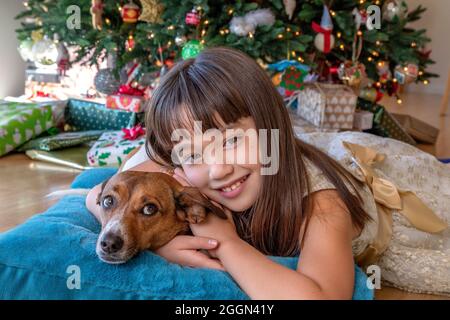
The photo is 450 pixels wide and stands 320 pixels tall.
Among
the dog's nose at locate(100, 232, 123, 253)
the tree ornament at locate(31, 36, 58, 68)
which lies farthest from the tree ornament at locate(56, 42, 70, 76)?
the dog's nose at locate(100, 232, 123, 253)

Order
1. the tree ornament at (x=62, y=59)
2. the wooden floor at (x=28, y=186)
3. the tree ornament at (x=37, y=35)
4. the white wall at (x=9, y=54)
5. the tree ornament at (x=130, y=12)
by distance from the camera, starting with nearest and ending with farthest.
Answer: the wooden floor at (x=28, y=186)
the tree ornament at (x=130, y=12)
the tree ornament at (x=37, y=35)
the tree ornament at (x=62, y=59)
the white wall at (x=9, y=54)

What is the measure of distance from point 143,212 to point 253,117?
37 cm

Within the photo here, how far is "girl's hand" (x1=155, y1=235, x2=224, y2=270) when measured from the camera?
4.09 feet

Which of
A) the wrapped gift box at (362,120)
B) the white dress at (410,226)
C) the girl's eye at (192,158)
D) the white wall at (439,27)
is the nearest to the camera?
the girl's eye at (192,158)

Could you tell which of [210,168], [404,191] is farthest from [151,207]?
[404,191]

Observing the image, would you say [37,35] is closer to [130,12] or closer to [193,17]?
[130,12]

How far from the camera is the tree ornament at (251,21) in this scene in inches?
119

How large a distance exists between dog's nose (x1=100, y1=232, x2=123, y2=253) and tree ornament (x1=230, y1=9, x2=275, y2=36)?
7.07 feet

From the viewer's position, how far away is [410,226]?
5.58 feet

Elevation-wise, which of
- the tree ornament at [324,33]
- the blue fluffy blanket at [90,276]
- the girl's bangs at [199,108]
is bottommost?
the blue fluffy blanket at [90,276]

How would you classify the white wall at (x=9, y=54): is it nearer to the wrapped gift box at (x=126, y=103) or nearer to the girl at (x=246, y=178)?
the wrapped gift box at (x=126, y=103)

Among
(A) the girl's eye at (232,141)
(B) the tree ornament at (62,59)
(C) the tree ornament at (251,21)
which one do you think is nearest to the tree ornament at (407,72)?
(C) the tree ornament at (251,21)

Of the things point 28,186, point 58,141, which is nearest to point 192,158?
point 28,186

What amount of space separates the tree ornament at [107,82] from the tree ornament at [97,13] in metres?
0.60
